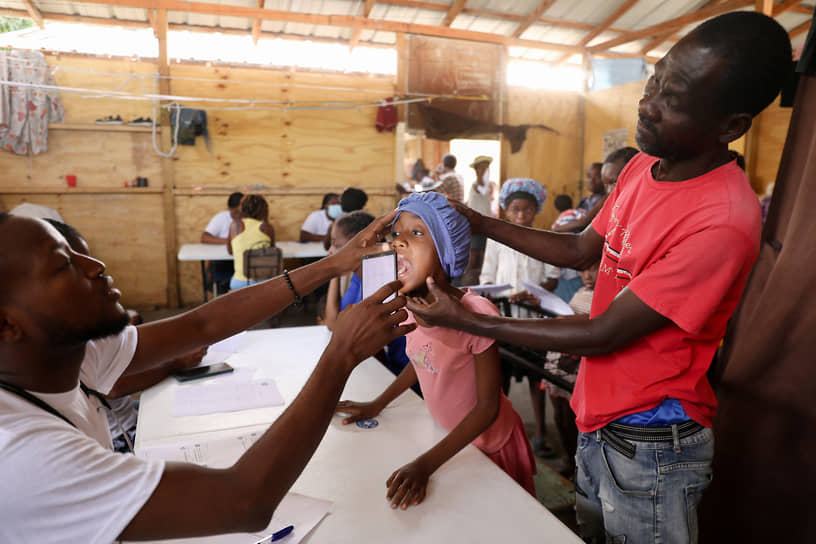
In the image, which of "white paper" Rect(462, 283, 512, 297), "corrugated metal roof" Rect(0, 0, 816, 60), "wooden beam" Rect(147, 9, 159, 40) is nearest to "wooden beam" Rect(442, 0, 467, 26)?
"corrugated metal roof" Rect(0, 0, 816, 60)

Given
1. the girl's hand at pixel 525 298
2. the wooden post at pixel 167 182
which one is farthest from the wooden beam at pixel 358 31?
the girl's hand at pixel 525 298

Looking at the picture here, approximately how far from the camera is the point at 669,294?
1048mm

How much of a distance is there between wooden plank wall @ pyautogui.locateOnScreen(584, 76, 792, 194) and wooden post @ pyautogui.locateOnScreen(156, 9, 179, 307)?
235 inches

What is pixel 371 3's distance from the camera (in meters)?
6.95

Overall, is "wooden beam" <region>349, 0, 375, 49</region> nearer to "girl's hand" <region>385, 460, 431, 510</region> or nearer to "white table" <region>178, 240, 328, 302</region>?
"white table" <region>178, 240, 328, 302</region>

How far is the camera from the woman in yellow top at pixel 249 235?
16.9 feet

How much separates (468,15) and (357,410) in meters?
7.62

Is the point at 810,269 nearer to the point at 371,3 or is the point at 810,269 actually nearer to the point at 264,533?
the point at 264,533

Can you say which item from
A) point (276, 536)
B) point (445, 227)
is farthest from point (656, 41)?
point (276, 536)

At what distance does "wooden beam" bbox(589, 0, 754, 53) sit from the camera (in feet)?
22.1

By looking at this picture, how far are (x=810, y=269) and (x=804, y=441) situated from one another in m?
0.57

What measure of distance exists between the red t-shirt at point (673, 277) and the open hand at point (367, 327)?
1.72 feet

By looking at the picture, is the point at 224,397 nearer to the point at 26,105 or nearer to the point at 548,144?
the point at 26,105

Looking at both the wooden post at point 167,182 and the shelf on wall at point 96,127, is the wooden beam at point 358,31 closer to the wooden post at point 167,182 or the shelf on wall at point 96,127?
the wooden post at point 167,182
